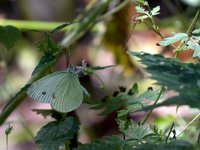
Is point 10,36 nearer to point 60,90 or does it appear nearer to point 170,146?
point 60,90

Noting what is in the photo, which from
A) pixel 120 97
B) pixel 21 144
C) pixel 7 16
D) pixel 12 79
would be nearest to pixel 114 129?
pixel 21 144

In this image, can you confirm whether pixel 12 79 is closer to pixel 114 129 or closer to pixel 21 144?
pixel 21 144

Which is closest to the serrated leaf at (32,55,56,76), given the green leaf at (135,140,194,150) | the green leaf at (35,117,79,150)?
the green leaf at (35,117,79,150)

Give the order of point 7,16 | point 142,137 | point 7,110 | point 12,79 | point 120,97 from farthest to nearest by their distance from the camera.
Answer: point 7,16, point 12,79, point 7,110, point 120,97, point 142,137

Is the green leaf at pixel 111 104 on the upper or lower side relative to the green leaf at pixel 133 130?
upper

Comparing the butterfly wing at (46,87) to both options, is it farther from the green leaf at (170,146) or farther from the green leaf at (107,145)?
the green leaf at (170,146)

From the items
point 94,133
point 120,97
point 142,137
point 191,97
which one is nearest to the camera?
point 191,97

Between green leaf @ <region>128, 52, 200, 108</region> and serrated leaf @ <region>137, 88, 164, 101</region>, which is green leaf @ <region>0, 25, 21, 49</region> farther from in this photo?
green leaf @ <region>128, 52, 200, 108</region>

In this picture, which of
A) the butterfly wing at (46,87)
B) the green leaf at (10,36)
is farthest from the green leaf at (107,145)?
the green leaf at (10,36)
